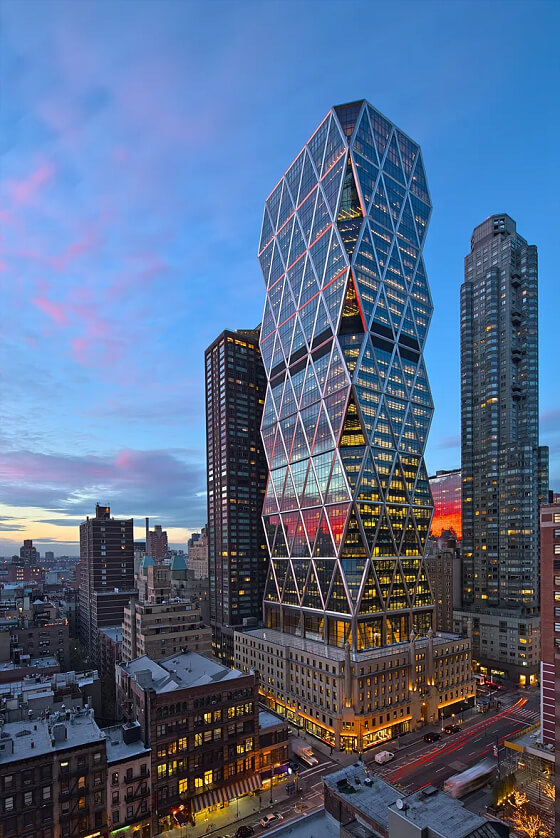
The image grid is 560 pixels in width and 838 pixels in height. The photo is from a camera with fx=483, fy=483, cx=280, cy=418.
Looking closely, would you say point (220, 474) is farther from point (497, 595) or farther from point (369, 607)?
point (497, 595)

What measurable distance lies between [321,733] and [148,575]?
6370cm

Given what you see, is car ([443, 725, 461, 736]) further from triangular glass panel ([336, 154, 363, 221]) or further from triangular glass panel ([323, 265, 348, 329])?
triangular glass panel ([336, 154, 363, 221])

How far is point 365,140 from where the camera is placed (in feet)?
471

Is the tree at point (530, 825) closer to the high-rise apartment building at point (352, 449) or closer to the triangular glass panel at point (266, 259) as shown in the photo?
the high-rise apartment building at point (352, 449)

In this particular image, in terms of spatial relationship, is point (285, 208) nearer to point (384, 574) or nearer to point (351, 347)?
point (351, 347)

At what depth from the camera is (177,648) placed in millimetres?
119438

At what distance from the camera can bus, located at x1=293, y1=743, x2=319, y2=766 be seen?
85.2 m

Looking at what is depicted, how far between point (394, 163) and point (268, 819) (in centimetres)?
16457

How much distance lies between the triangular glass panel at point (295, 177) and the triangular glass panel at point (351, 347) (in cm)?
6408

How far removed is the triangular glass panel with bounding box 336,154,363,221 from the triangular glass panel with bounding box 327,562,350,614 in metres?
97.6

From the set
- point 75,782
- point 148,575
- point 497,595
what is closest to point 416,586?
point 497,595

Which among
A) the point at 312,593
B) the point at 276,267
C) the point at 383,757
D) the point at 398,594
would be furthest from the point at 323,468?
the point at 276,267

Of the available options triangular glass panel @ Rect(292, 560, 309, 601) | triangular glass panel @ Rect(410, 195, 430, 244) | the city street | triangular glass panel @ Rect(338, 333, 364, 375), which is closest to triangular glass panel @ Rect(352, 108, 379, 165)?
triangular glass panel @ Rect(410, 195, 430, 244)

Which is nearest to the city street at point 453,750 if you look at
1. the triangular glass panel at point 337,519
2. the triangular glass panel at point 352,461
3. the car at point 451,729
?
the car at point 451,729
